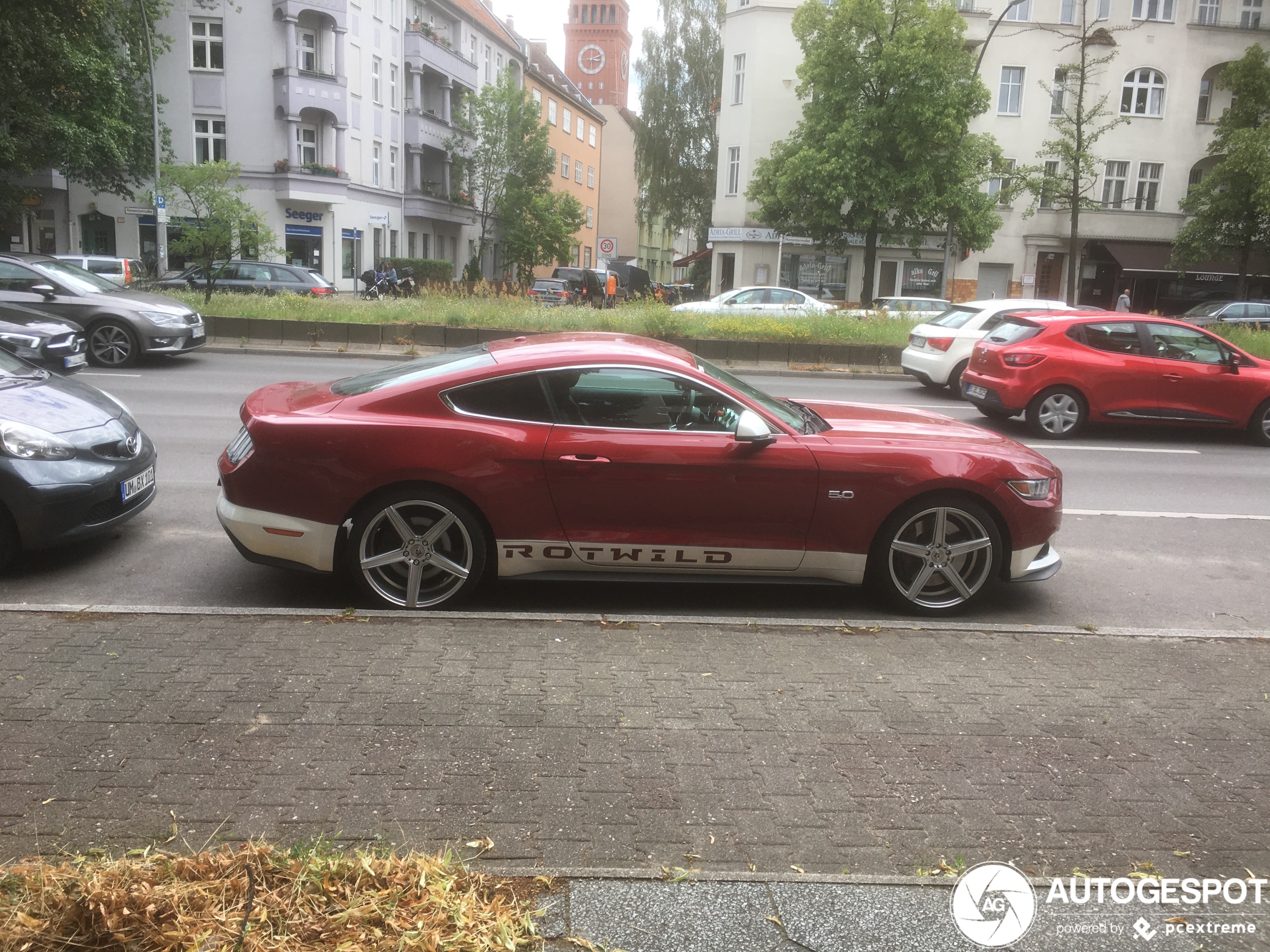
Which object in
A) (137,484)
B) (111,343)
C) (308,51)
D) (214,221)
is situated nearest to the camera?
(137,484)

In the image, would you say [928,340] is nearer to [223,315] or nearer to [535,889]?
[223,315]

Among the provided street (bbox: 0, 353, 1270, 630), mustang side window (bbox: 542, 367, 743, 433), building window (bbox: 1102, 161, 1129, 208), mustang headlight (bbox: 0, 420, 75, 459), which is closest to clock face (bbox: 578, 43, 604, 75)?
building window (bbox: 1102, 161, 1129, 208)

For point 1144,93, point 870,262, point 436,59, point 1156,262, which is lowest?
point 870,262

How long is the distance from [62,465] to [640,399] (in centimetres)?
332

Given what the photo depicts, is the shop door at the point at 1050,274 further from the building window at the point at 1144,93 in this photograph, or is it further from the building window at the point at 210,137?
the building window at the point at 210,137

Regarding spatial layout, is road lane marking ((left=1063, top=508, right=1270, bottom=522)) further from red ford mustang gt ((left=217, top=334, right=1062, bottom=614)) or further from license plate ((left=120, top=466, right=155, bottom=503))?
license plate ((left=120, top=466, right=155, bottom=503))

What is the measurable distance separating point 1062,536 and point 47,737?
6703 mm

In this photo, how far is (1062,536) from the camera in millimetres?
7840

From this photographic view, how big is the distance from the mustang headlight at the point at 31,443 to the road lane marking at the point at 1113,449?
995 cm

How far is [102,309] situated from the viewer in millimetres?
15867

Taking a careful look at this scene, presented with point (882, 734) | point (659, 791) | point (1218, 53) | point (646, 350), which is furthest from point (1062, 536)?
point (1218, 53)

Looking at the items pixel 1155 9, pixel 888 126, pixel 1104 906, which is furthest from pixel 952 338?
pixel 1155 9

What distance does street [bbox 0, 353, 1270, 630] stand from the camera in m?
5.79

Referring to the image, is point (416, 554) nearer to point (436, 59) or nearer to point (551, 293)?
point (551, 293)
